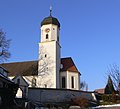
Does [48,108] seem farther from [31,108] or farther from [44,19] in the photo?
[44,19]

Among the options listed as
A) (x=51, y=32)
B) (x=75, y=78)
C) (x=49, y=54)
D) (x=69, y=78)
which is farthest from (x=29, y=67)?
(x=75, y=78)

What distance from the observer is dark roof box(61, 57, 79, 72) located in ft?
176

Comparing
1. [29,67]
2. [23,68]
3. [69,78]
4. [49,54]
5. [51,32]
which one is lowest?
[69,78]

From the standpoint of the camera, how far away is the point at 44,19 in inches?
2245

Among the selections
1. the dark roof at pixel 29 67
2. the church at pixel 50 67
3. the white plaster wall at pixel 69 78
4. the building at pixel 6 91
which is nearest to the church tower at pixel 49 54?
the church at pixel 50 67

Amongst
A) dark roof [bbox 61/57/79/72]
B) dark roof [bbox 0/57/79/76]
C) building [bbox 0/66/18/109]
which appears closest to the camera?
building [bbox 0/66/18/109]

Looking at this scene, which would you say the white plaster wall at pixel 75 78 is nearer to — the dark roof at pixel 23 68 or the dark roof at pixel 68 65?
the dark roof at pixel 68 65

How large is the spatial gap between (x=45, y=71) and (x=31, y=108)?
61.6ft

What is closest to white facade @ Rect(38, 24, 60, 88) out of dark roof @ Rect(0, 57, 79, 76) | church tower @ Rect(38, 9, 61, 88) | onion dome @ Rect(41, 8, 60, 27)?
church tower @ Rect(38, 9, 61, 88)

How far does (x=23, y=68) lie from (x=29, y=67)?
1.46 metres

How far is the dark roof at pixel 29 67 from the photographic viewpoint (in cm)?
5414

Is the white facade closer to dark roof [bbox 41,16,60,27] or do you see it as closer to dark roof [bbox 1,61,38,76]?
dark roof [bbox 41,16,60,27]

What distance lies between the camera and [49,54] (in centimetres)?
5397

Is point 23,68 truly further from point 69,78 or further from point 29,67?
point 69,78
